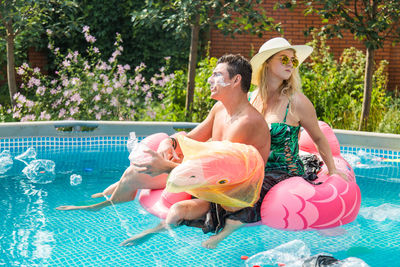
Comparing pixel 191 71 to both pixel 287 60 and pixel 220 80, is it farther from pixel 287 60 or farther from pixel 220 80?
pixel 220 80

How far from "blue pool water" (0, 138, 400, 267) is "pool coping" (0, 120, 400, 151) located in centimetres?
110

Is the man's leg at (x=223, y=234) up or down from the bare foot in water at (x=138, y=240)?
up

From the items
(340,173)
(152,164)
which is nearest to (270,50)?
(340,173)

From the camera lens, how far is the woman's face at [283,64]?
356 cm

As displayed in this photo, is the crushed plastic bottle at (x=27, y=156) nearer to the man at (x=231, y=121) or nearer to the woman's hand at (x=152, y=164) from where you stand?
the man at (x=231, y=121)

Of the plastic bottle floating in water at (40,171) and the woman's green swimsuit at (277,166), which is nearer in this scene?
the woman's green swimsuit at (277,166)

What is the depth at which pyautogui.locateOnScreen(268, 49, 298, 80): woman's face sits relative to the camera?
3.56m

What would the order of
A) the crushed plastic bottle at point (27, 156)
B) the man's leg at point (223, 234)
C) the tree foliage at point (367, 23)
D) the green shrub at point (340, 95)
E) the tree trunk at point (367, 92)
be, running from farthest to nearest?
the green shrub at point (340, 95) < the tree trunk at point (367, 92) < the tree foliage at point (367, 23) < the crushed plastic bottle at point (27, 156) < the man's leg at point (223, 234)

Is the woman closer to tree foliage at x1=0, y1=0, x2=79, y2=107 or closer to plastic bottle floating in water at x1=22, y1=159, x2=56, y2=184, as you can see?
plastic bottle floating in water at x1=22, y1=159, x2=56, y2=184

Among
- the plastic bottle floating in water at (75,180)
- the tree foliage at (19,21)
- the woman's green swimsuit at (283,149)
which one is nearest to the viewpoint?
the woman's green swimsuit at (283,149)

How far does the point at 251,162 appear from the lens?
2975mm

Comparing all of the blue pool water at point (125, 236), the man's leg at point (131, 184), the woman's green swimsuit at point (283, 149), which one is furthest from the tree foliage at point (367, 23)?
the man's leg at point (131, 184)

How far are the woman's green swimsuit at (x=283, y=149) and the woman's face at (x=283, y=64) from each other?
0.24 metres

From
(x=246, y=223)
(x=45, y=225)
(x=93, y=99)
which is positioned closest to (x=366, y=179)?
(x=246, y=223)
